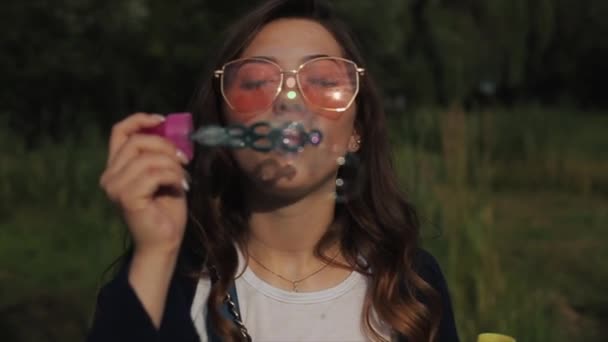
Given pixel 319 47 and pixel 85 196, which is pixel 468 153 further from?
pixel 319 47

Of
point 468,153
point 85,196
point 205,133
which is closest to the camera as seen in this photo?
point 205,133

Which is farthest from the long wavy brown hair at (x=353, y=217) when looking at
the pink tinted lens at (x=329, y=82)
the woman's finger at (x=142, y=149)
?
the woman's finger at (x=142, y=149)

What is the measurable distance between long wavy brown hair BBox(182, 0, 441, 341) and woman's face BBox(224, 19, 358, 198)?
0.16 feet

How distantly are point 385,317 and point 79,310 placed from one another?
7.98ft

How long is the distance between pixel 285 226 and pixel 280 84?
293 mm

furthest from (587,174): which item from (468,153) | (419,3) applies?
(468,153)

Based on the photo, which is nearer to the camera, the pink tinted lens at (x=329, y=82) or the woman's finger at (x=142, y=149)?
the woman's finger at (x=142, y=149)

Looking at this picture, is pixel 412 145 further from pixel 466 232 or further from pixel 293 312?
pixel 293 312

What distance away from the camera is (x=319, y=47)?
4.99 ft

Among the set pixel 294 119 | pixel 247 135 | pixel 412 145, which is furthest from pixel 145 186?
pixel 412 145

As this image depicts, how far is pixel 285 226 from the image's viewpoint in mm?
1563

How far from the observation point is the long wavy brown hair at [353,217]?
1.50m

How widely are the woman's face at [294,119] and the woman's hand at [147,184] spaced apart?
211mm

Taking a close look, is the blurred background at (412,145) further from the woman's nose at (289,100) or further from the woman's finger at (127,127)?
the woman's finger at (127,127)
